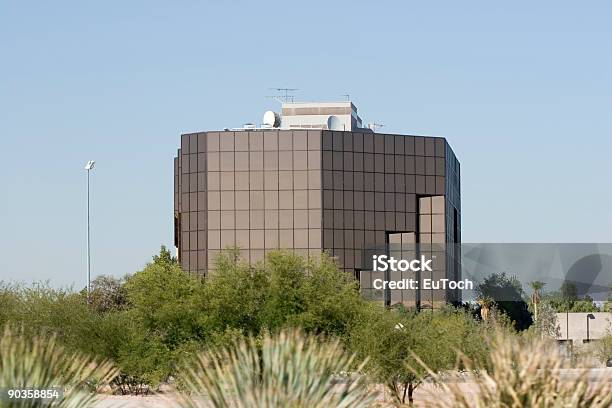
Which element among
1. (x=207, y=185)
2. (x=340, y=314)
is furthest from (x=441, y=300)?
(x=340, y=314)

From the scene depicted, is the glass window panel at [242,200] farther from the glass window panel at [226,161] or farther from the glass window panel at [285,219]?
the glass window panel at [285,219]

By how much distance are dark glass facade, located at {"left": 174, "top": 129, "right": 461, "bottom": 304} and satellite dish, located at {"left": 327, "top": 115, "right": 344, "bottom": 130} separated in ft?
20.1

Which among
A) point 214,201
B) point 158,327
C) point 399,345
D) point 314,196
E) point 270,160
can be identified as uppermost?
point 270,160

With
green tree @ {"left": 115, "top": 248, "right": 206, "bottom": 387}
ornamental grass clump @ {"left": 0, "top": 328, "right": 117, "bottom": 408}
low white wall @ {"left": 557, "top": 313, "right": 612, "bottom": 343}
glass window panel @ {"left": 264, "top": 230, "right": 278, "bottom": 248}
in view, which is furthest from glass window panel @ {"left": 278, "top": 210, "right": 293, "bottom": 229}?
ornamental grass clump @ {"left": 0, "top": 328, "right": 117, "bottom": 408}

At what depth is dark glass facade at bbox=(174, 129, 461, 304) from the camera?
107 meters

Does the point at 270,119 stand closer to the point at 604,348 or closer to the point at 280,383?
the point at 604,348


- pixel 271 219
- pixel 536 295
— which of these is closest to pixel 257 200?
pixel 271 219

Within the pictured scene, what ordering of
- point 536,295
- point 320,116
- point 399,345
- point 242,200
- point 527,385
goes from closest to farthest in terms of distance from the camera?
point 527,385 < point 399,345 < point 242,200 < point 536,295 < point 320,116

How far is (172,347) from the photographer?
5912 cm

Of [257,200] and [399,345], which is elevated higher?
[257,200]

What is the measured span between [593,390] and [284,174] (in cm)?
9651

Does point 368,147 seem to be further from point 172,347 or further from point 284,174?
point 172,347

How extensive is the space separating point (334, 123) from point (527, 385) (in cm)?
10466

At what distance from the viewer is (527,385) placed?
11062 mm
